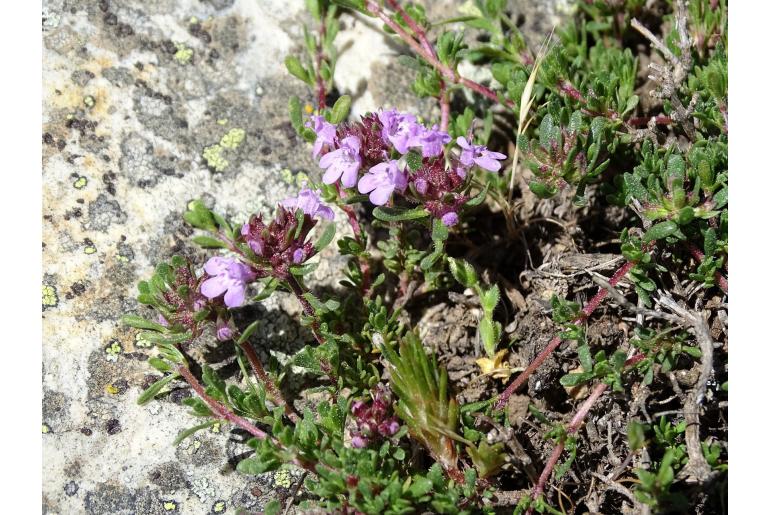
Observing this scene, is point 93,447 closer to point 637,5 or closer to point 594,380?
point 594,380

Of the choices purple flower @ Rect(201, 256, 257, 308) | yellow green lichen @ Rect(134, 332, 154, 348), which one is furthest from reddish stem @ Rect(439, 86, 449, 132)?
yellow green lichen @ Rect(134, 332, 154, 348)

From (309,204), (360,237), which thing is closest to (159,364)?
(309,204)

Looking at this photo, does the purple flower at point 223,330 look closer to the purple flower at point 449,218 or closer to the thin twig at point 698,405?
the purple flower at point 449,218

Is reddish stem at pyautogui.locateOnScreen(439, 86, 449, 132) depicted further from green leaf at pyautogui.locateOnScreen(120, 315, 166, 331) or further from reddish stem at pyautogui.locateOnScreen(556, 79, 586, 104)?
green leaf at pyautogui.locateOnScreen(120, 315, 166, 331)

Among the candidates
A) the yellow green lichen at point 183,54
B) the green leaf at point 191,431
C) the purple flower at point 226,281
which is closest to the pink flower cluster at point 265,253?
the purple flower at point 226,281

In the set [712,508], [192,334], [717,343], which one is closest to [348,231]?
[192,334]

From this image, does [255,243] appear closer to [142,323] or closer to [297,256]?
[297,256]
